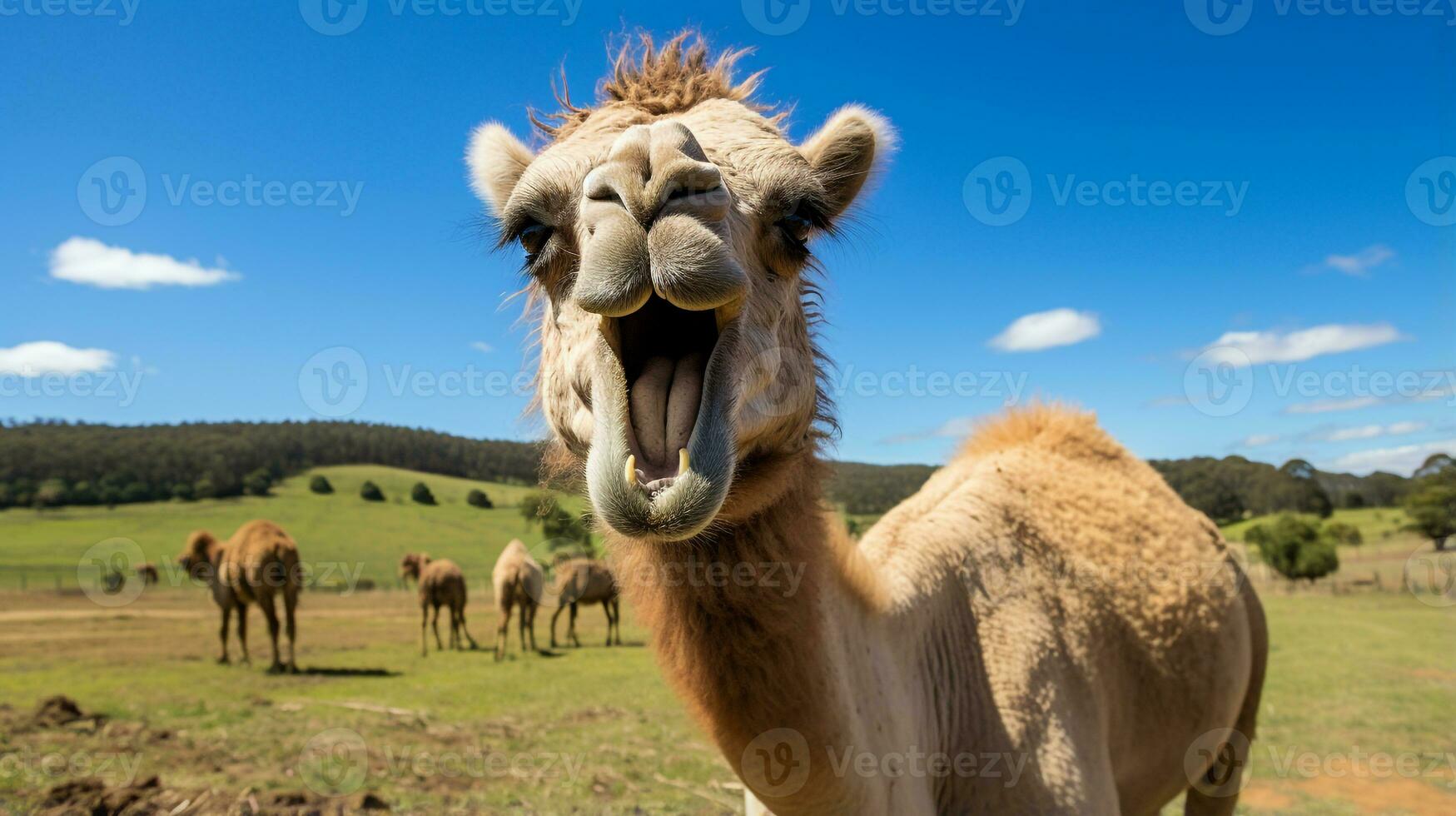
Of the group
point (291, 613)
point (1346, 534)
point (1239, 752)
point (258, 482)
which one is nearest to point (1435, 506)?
point (1346, 534)

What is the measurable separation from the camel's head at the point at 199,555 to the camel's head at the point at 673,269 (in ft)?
66.0

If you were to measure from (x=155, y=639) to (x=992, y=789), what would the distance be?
26348 mm

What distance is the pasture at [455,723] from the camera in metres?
8.20

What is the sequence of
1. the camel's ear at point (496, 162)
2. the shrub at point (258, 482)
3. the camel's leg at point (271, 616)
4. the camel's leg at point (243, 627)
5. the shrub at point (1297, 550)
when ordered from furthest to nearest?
1. the shrub at point (258, 482)
2. the shrub at point (1297, 550)
3. the camel's leg at point (243, 627)
4. the camel's leg at point (271, 616)
5. the camel's ear at point (496, 162)

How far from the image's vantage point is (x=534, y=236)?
2453mm

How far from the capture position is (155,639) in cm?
2180

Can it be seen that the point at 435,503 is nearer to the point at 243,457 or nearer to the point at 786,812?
the point at 243,457

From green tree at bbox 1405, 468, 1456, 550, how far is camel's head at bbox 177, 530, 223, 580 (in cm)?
6039

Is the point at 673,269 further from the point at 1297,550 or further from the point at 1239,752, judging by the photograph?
the point at 1297,550

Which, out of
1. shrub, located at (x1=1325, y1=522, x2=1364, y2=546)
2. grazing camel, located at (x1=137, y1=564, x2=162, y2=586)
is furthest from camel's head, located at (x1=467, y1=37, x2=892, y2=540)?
shrub, located at (x1=1325, y1=522, x2=1364, y2=546)

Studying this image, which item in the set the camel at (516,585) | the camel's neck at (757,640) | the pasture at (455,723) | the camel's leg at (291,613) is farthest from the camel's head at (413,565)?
the camel's neck at (757,640)

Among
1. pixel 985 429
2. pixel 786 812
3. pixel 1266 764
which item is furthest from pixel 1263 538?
pixel 786 812

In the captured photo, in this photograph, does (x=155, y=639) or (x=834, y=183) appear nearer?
(x=834, y=183)

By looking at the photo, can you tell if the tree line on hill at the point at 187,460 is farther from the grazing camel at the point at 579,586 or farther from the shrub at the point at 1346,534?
the shrub at the point at 1346,534
